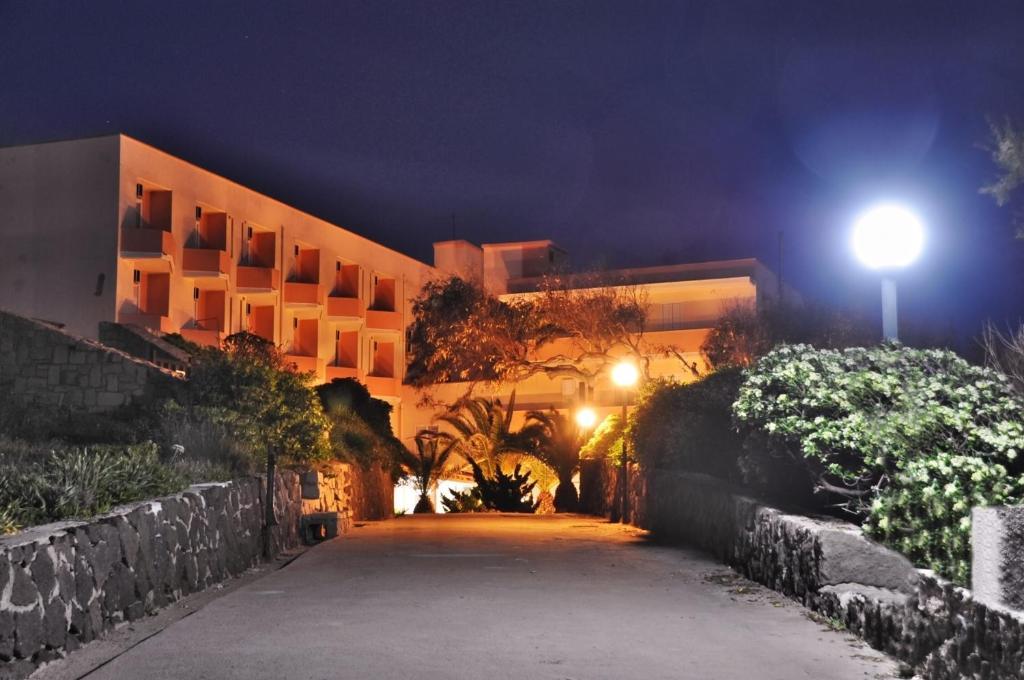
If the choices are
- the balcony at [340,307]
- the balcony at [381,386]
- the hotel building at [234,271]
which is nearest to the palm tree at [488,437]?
the hotel building at [234,271]

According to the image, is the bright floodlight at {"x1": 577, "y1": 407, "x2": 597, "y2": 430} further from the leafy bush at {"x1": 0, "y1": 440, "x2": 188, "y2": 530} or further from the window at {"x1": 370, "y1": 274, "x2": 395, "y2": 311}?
the leafy bush at {"x1": 0, "y1": 440, "x2": 188, "y2": 530}

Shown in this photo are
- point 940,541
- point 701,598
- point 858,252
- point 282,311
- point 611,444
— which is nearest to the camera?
point 940,541

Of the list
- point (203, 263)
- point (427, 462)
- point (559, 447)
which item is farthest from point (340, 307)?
point (559, 447)

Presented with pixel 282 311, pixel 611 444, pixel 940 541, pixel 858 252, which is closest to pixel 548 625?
A: pixel 940 541

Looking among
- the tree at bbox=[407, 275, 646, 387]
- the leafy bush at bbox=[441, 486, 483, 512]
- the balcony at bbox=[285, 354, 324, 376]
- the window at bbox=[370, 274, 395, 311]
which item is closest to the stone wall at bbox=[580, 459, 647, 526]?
the leafy bush at bbox=[441, 486, 483, 512]

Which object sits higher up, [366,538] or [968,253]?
[968,253]

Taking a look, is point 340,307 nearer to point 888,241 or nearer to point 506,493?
point 506,493

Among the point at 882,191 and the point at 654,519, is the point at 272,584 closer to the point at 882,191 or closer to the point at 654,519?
the point at 882,191

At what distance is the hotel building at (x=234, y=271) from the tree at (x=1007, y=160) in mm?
25738

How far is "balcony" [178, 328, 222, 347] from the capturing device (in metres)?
37.8

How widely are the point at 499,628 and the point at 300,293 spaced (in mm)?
37578

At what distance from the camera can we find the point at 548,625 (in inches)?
376

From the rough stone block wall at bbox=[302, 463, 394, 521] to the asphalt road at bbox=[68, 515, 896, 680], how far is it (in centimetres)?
508

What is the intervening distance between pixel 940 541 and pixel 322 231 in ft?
134
